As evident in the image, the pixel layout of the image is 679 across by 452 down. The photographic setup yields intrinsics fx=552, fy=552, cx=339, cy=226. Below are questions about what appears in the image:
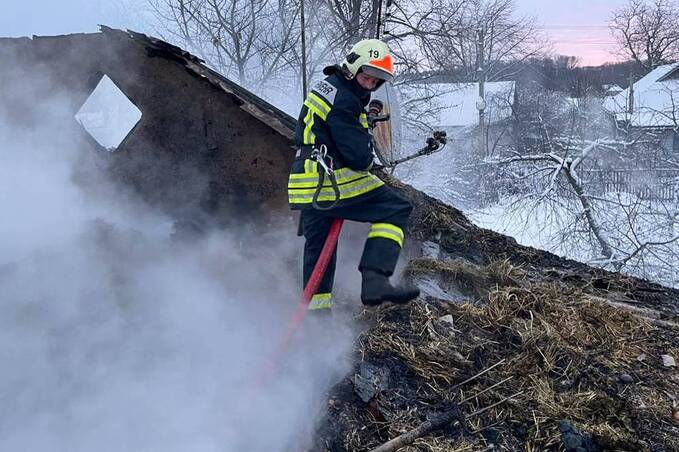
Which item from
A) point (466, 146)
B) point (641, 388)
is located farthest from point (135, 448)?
point (466, 146)

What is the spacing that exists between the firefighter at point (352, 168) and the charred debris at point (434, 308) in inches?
20.3

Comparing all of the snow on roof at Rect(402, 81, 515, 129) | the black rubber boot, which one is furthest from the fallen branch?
the snow on roof at Rect(402, 81, 515, 129)

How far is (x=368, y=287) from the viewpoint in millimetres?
3156

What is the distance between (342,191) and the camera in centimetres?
331

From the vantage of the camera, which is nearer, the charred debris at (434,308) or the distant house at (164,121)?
the charred debris at (434,308)

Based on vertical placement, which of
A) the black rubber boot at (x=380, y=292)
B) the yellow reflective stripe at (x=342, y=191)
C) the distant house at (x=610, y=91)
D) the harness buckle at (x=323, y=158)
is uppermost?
the distant house at (x=610, y=91)

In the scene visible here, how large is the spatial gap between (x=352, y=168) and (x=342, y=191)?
150mm

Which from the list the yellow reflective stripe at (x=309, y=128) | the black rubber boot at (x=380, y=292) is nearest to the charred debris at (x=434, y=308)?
the black rubber boot at (x=380, y=292)

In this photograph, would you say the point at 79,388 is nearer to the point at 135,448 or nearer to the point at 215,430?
the point at 135,448

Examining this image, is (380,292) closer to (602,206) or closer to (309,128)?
(309,128)

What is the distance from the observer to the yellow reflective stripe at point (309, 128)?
329cm

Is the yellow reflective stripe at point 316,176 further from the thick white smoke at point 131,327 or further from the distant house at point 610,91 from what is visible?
the distant house at point 610,91

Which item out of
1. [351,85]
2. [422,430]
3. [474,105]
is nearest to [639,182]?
[351,85]

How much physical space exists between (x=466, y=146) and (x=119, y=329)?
27494 mm
